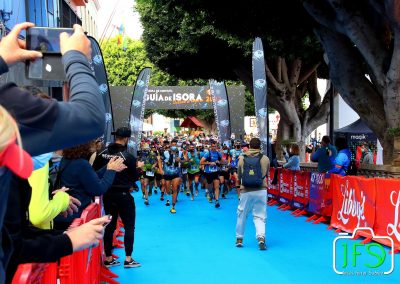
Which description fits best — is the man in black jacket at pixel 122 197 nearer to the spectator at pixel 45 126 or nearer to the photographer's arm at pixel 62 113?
the spectator at pixel 45 126

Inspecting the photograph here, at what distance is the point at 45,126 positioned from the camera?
1.81 metres

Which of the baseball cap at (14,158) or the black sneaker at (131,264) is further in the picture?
the black sneaker at (131,264)

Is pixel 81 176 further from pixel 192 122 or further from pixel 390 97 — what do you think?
pixel 192 122

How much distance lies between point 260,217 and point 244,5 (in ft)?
19.6

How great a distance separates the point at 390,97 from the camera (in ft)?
38.0

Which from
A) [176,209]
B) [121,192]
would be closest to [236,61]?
[176,209]

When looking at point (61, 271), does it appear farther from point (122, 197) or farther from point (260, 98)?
point (260, 98)

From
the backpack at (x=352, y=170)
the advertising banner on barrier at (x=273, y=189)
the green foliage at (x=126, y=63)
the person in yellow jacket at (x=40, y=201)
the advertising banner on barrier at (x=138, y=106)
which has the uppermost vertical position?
the green foliage at (x=126, y=63)

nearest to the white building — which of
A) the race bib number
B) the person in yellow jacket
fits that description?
the race bib number

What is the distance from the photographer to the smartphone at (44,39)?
237 cm

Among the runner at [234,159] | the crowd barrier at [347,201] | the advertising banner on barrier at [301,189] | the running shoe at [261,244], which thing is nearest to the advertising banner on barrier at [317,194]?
the crowd barrier at [347,201]

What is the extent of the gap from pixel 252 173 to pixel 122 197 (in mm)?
2510

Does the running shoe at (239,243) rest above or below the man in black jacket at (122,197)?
below

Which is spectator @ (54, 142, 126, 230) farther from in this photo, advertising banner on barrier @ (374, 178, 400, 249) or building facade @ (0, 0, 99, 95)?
advertising banner on barrier @ (374, 178, 400, 249)
